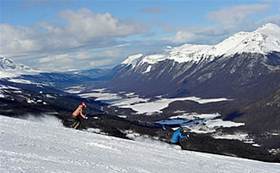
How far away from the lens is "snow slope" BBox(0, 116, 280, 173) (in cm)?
2564

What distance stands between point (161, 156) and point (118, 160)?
593 centimetres

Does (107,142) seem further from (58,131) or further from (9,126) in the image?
(9,126)

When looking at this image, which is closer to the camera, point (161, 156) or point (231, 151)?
point (161, 156)

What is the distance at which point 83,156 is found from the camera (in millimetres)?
30484

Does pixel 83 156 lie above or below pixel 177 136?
above

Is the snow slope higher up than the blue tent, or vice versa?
the snow slope

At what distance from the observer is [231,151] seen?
163500mm

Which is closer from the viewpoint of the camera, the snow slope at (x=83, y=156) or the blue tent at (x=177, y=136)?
the snow slope at (x=83, y=156)

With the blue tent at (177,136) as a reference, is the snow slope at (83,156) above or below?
above

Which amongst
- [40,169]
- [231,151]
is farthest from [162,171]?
[231,151]

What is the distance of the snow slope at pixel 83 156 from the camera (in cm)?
Result: 2564

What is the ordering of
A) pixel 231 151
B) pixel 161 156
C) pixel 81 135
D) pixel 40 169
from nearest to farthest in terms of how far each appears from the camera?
pixel 40 169 → pixel 161 156 → pixel 81 135 → pixel 231 151

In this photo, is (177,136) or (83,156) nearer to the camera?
(83,156)

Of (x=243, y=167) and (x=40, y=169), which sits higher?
(x=40, y=169)
